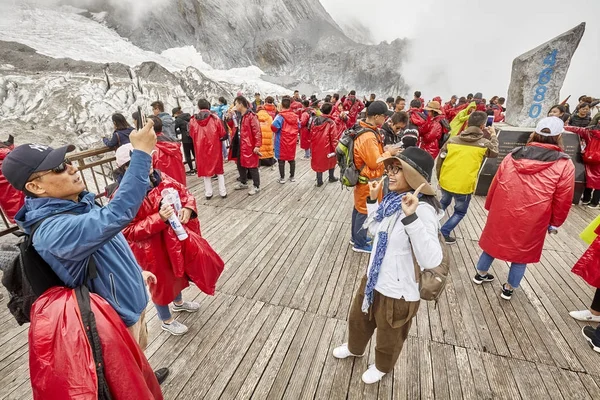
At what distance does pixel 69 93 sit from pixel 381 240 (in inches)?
1129

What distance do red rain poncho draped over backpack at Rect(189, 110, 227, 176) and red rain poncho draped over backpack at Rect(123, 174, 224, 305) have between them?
3129mm

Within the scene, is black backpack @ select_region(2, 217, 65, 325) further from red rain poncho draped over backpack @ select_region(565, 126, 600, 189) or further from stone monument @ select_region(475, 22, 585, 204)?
red rain poncho draped over backpack @ select_region(565, 126, 600, 189)

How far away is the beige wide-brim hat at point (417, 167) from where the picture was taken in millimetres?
1609

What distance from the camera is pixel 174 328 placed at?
105 inches

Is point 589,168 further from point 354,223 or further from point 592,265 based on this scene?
point 354,223

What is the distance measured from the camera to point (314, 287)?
11.1 feet

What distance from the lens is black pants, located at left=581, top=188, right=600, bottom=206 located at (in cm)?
573

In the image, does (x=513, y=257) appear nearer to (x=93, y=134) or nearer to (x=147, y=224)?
(x=147, y=224)

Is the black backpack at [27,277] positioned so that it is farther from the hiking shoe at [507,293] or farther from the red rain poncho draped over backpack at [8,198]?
the hiking shoe at [507,293]

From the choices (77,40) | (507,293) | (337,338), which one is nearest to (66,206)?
(337,338)

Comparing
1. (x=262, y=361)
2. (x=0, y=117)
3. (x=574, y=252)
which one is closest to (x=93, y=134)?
(x=0, y=117)

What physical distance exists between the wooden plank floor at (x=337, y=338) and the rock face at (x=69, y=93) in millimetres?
21480

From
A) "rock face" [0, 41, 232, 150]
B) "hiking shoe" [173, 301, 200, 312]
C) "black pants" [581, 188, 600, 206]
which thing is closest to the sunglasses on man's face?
"hiking shoe" [173, 301, 200, 312]

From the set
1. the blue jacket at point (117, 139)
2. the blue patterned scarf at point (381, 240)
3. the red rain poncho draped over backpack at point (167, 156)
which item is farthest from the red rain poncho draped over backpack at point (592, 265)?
the blue jacket at point (117, 139)
